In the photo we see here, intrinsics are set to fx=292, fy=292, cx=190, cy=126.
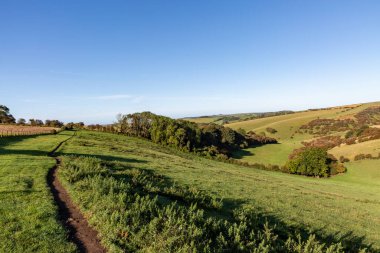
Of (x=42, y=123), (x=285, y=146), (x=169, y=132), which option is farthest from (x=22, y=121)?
(x=285, y=146)

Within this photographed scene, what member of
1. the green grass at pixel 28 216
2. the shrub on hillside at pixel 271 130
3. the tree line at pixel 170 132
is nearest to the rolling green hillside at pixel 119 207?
the green grass at pixel 28 216

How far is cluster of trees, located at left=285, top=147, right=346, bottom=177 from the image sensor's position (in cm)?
7588

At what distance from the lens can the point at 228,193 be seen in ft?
93.1

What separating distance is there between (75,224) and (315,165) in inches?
2892

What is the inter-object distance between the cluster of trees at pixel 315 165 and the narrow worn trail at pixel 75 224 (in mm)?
70304

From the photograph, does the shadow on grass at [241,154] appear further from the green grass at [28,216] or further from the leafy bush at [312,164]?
the green grass at [28,216]

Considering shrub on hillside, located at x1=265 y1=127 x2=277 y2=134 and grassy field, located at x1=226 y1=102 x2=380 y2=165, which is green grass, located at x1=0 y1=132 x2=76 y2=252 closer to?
grassy field, located at x1=226 y1=102 x2=380 y2=165

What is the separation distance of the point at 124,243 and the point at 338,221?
21268mm

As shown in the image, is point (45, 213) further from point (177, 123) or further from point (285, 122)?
point (285, 122)

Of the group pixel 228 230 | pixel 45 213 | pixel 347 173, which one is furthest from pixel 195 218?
pixel 347 173

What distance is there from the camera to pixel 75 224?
13.9 metres

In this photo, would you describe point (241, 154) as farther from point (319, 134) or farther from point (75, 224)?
point (75, 224)

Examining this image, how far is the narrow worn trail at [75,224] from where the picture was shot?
39.1 feet

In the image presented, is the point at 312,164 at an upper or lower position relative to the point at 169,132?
lower
